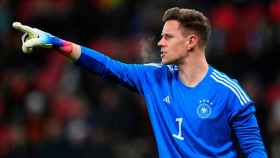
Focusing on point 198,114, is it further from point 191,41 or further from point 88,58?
point 88,58

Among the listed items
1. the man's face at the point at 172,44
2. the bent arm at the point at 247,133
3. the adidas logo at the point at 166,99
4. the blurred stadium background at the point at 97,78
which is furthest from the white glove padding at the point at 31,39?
the blurred stadium background at the point at 97,78

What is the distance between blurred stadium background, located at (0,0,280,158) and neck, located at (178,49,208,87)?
4281mm

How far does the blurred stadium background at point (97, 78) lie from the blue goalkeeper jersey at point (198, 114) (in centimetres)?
431

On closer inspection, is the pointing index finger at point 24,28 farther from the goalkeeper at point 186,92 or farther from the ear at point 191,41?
the ear at point 191,41

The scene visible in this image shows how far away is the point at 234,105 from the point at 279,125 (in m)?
4.74

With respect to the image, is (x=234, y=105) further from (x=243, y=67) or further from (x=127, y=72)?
(x=243, y=67)

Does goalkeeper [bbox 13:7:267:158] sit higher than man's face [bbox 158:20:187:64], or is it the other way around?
man's face [bbox 158:20:187:64]

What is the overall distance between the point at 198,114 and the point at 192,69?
1.23ft

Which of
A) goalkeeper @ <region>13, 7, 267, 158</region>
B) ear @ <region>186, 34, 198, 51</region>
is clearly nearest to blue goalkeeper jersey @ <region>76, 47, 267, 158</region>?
goalkeeper @ <region>13, 7, 267, 158</region>

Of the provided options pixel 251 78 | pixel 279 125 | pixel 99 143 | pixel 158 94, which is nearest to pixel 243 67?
pixel 251 78

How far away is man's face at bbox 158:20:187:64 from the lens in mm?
7062

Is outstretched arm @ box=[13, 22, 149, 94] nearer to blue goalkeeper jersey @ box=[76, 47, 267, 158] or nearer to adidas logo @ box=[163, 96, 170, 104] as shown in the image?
blue goalkeeper jersey @ box=[76, 47, 267, 158]

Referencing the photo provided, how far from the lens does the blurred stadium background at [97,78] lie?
1211cm

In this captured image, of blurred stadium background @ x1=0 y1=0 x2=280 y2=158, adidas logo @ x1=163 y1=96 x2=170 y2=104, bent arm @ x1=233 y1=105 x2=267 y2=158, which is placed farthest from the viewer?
blurred stadium background @ x1=0 y1=0 x2=280 y2=158
